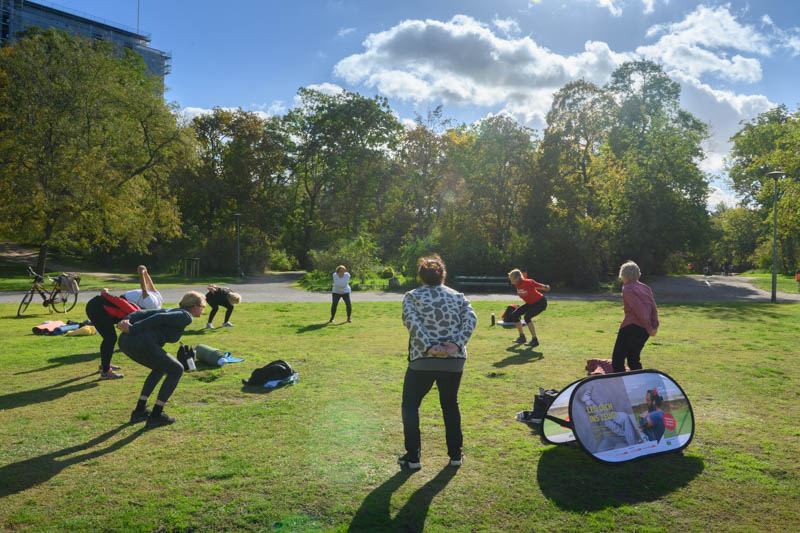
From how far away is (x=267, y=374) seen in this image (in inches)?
317

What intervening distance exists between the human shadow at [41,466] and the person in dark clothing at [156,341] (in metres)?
0.52

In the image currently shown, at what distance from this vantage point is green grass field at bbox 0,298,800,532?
396 cm

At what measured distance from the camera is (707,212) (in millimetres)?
36688

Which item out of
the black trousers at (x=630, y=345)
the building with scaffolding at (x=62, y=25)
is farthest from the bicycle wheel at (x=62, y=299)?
the building with scaffolding at (x=62, y=25)

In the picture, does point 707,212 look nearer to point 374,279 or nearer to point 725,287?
point 725,287

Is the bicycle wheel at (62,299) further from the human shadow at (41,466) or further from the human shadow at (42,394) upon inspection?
the human shadow at (41,466)

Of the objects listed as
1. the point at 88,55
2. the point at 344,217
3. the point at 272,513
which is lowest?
the point at 272,513

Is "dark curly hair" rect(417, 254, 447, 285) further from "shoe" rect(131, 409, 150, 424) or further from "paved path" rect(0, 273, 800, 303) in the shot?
"paved path" rect(0, 273, 800, 303)

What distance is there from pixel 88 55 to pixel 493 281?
26368 mm

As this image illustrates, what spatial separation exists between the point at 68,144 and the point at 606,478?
31981 millimetres

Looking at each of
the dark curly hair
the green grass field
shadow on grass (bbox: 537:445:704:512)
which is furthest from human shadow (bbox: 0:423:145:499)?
shadow on grass (bbox: 537:445:704:512)

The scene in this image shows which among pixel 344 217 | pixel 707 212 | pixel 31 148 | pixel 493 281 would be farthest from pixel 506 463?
pixel 344 217

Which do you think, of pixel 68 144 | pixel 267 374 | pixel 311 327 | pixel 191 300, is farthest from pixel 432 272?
pixel 68 144

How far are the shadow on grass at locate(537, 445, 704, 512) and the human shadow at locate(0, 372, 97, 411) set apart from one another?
649 centimetres
